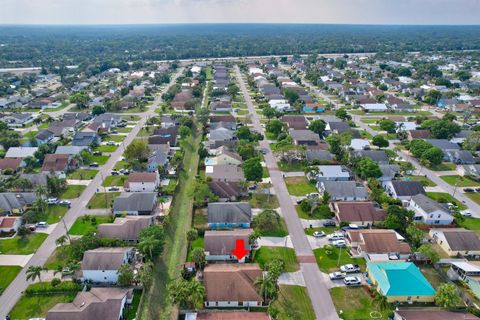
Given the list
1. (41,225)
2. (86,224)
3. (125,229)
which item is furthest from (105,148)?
(125,229)

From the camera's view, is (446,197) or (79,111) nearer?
(446,197)

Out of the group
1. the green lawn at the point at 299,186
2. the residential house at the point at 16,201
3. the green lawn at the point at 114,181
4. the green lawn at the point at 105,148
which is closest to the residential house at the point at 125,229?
the green lawn at the point at 114,181

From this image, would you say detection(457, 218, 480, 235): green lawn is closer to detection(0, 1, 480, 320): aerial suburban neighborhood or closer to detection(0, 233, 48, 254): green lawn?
detection(0, 1, 480, 320): aerial suburban neighborhood

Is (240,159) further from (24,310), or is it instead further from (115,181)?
(24,310)

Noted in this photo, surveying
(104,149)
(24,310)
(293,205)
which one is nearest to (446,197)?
(293,205)

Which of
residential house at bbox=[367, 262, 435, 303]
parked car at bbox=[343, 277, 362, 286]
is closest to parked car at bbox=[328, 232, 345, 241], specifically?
parked car at bbox=[343, 277, 362, 286]

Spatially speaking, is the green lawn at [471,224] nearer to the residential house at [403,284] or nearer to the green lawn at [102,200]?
the residential house at [403,284]
